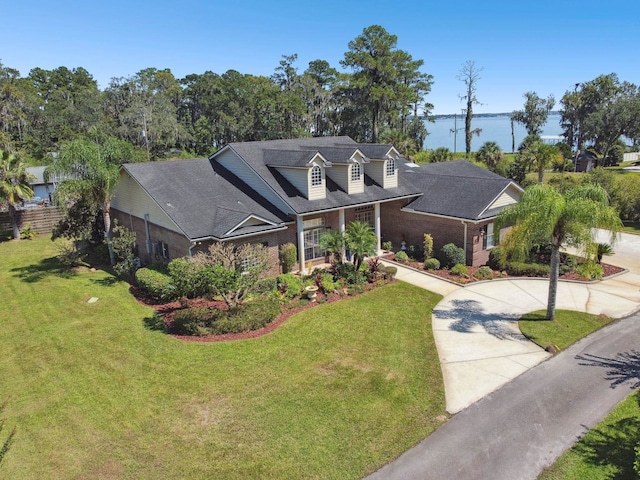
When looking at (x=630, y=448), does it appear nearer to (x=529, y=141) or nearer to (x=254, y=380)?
(x=254, y=380)

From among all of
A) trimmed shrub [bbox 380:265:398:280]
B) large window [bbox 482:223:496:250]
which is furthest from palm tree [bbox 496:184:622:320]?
large window [bbox 482:223:496:250]

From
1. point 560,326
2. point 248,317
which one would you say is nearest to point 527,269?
point 560,326

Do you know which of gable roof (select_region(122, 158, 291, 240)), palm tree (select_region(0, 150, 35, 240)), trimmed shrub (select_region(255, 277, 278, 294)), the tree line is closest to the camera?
trimmed shrub (select_region(255, 277, 278, 294))

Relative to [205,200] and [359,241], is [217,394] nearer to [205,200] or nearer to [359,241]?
[359,241]

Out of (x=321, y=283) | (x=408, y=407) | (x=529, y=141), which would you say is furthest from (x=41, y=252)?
A: (x=529, y=141)

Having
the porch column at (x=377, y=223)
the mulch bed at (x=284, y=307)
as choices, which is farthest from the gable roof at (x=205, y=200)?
the porch column at (x=377, y=223)

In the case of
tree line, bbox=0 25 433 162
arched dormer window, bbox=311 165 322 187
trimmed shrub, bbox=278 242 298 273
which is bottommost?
trimmed shrub, bbox=278 242 298 273

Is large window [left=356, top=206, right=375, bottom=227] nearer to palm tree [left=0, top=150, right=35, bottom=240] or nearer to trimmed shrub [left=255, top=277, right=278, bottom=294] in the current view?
trimmed shrub [left=255, top=277, right=278, bottom=294]
